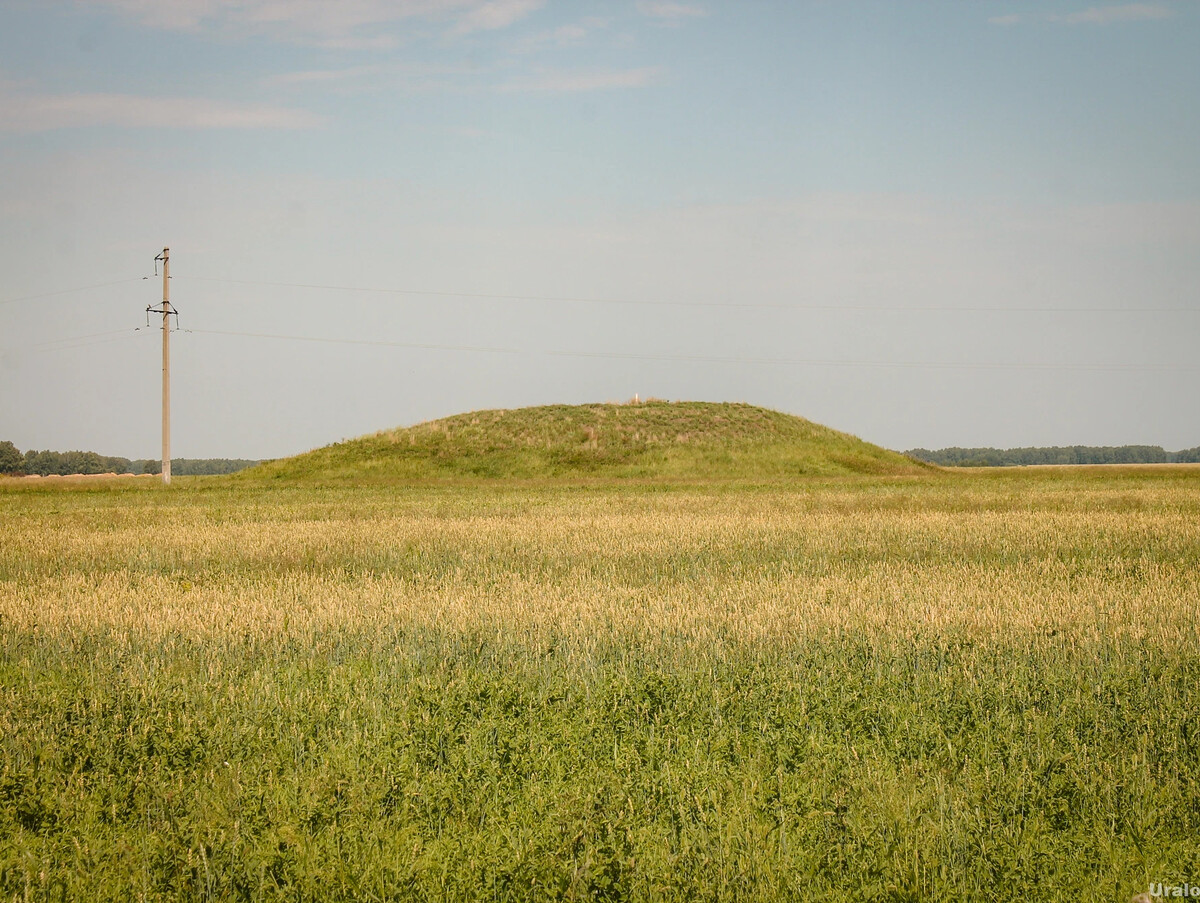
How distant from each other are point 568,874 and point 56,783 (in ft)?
11.8

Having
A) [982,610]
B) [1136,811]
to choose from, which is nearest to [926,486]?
[982,610]

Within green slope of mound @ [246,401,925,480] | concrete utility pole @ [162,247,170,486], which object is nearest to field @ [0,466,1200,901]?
concrete utility pole @ [162,247,170,486]

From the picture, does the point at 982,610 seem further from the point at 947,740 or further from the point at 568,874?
the point at 568,874

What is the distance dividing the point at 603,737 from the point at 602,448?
6106 centimetres

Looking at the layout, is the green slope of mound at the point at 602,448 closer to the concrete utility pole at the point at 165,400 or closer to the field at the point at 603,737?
the concrete utility pole at the point at 165,400

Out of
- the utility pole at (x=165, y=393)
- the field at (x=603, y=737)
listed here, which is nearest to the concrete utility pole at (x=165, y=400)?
the utility pole at (x=165, y=393)

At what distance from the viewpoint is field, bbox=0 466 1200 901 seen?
496 cm

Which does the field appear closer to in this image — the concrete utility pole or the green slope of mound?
the concrete utility pole

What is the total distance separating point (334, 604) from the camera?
12430 mm

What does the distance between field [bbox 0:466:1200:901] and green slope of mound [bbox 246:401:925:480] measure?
153 ft

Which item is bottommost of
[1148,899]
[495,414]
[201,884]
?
[201,884]

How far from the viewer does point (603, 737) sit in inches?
265

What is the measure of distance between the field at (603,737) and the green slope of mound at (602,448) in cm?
4660

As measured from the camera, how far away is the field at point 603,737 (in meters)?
4.96
